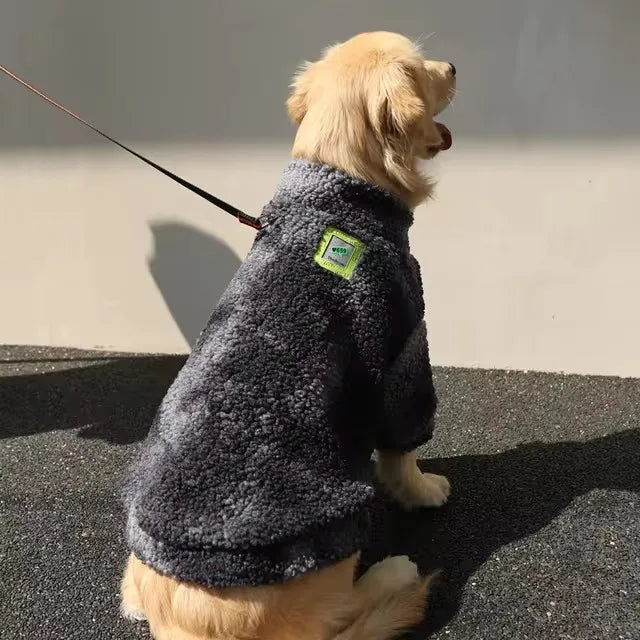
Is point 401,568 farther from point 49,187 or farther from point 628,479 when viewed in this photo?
point 49,187

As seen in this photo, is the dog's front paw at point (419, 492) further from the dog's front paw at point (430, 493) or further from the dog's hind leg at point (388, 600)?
the dog's hind leg at point (388, 600)

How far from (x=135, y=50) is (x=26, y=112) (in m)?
0.54

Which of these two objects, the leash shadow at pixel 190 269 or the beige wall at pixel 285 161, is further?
the leash shadow at pixel 190 269

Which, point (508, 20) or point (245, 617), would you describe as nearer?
point (245, 617)

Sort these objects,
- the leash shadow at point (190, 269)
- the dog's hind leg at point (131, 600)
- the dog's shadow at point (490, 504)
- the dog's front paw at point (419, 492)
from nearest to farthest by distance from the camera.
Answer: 1. the dog's hind leg at point (131, 600)
2. the dog's shadow at point (490, 504)
3. the dog's front paw at point (419, 492)
4. the leash shadow at point (190, 269)

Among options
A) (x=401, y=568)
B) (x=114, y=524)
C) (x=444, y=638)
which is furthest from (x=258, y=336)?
(x=114, y=524)

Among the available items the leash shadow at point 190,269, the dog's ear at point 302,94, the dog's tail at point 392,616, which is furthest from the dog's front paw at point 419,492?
the leash shadow at point 190,269

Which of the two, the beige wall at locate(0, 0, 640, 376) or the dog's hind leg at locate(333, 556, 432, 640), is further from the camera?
the beige wall at locate(0, 0, 640, 376)

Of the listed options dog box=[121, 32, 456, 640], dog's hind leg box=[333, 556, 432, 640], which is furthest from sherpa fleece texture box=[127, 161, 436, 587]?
dog's hind leg box=[333, 556, 432, 640]

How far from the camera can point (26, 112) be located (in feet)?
8.02

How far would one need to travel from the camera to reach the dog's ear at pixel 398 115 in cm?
129

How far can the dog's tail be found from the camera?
1227 millimetres

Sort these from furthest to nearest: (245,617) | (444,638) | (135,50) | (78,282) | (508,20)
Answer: (78,282) → (135,50) → (508,20) → (444,638) → (245,617)

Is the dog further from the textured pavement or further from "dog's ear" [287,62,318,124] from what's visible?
the textured pavement
